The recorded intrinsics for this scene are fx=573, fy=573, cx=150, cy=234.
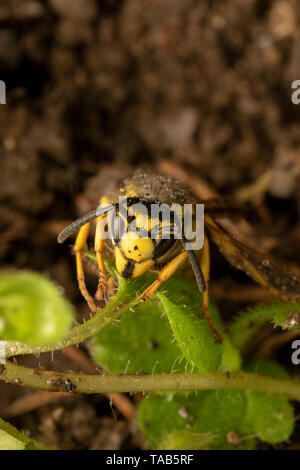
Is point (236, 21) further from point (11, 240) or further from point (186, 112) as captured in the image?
point (11, 240)

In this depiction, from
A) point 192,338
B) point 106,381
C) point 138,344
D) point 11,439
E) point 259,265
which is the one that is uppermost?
point 259,265

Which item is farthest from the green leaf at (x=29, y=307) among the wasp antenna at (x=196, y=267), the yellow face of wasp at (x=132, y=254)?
the wasp antenna at (x=196, y=267)

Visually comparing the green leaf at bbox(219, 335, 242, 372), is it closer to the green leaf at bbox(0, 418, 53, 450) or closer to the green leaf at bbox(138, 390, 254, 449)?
the green leaf at bbox(138, 390, 254, 449)

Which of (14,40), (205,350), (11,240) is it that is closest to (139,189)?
(205,350)

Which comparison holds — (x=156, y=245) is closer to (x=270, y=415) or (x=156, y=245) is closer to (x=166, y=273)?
(x=166, y=273)

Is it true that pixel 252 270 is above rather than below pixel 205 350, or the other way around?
above

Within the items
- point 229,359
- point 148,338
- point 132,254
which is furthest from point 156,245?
point 229,359

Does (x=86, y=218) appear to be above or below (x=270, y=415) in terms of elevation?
above
